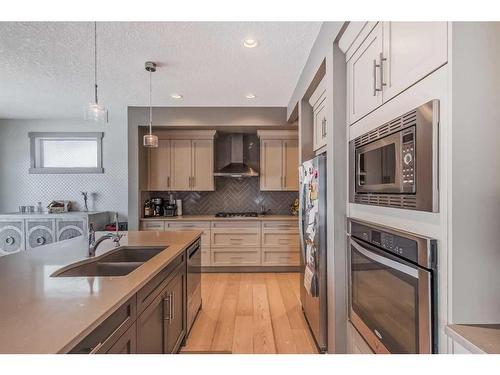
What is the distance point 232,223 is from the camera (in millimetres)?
4305

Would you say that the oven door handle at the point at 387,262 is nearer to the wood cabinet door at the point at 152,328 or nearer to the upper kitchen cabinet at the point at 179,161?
the wood cabinet door at the point at 152,328

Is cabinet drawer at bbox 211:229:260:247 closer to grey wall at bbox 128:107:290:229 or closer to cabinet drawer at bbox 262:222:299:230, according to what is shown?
cabinet drawer at bbox 262:222:299:230

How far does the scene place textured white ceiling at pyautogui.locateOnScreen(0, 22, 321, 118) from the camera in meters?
2.13

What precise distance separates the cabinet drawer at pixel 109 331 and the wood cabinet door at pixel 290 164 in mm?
3526

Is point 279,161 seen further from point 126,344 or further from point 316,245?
point 126,344

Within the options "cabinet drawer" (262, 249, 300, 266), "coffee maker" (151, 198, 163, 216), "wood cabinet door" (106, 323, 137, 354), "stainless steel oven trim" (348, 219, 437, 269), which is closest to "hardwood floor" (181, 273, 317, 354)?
"cabinet drawer" (262, 249, 300, 266)

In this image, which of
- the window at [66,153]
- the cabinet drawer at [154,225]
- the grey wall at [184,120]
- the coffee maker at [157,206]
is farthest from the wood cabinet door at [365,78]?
the window at [66,153]

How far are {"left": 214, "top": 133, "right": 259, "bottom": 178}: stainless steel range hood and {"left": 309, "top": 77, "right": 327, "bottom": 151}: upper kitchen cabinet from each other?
5.90ft

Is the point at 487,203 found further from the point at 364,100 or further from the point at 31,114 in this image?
the point at 31,114

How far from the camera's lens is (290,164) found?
178 inches

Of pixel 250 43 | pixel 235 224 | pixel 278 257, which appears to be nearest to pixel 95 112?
pixel 250 43

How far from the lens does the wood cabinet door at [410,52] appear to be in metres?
0.92
